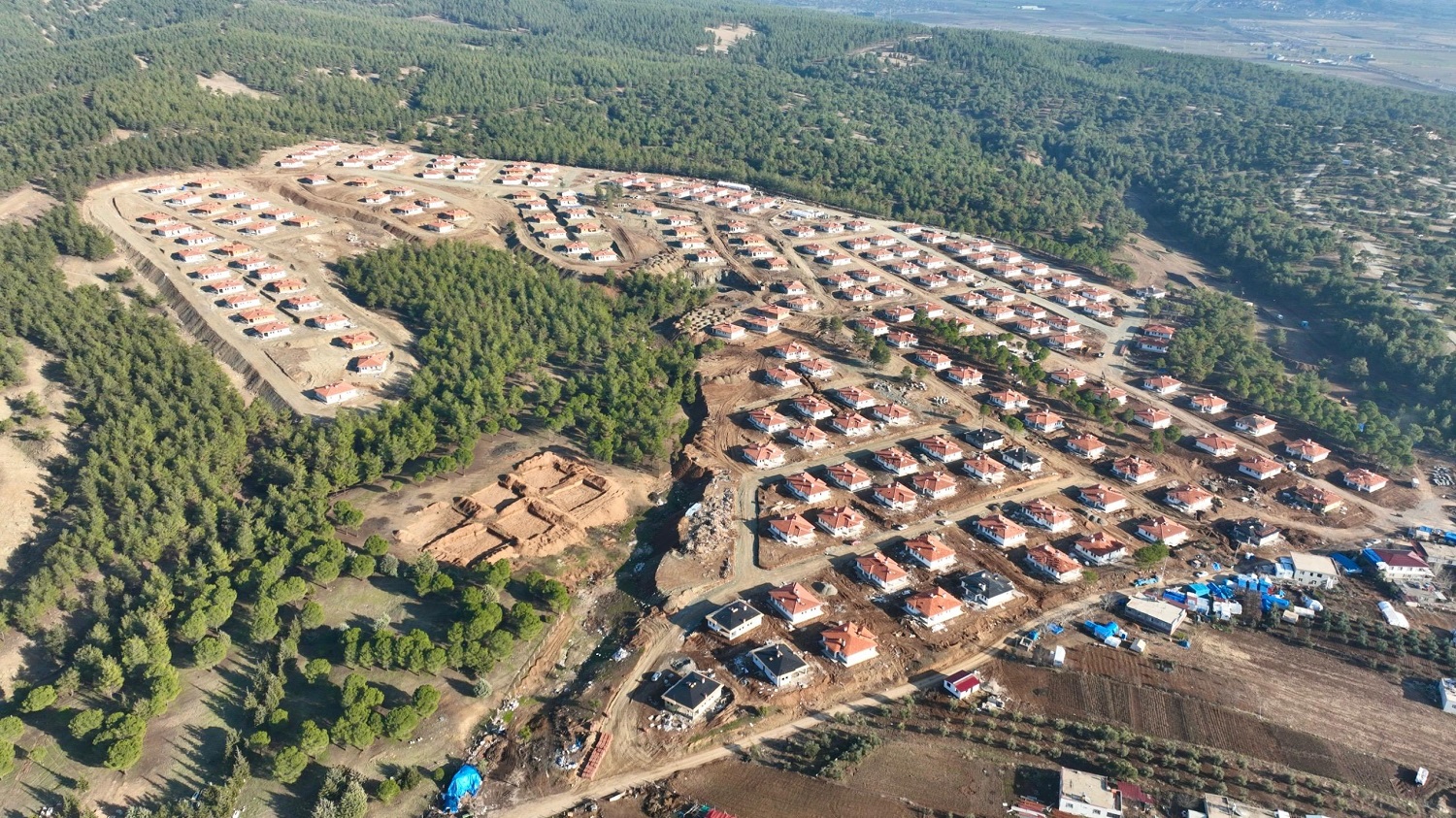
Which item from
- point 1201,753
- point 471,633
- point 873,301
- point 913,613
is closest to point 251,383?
point 471,633

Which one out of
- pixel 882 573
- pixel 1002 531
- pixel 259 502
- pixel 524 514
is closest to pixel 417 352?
pixel 259 502

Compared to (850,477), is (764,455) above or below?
below

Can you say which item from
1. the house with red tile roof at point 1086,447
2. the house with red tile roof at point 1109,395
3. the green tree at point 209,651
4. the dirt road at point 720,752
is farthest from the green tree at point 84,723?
the house with red tile roof at point 1109,395

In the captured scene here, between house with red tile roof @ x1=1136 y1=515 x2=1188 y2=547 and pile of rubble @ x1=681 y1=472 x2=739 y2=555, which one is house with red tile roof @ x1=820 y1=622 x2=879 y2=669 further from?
house with red tile roof @ x1=1136 y1=515 x2=1188 y2=547

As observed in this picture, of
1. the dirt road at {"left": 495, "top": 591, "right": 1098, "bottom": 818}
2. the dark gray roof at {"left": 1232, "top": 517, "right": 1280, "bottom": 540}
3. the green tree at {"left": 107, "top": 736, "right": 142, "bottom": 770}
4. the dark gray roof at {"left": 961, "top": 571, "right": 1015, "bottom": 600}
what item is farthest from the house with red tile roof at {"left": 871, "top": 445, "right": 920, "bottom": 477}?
the green tree at {"left": 107, "top": 736, "right": 142, "bottom": 770}

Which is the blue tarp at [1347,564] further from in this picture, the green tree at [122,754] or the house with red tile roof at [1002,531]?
the green tree at [122,754]

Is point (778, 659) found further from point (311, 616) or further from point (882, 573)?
point (311, 616)
